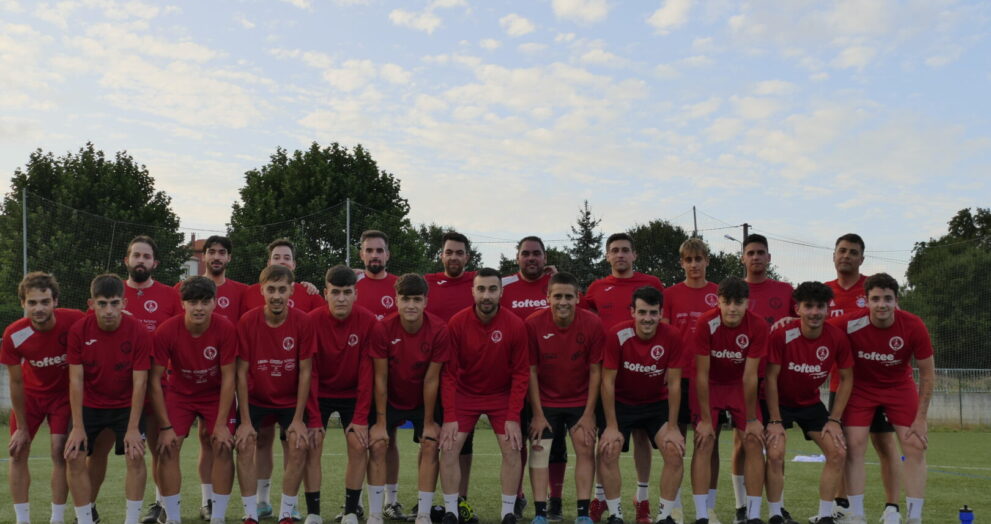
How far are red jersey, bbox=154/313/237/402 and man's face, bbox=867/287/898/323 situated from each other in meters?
4.83

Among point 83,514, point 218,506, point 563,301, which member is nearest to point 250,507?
point 218,506

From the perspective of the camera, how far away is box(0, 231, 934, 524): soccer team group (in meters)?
5.92

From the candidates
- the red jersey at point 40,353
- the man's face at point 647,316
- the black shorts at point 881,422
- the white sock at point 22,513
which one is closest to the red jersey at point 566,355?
the man's face at point 647,316

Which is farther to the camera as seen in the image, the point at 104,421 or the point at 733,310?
the point at 733,310

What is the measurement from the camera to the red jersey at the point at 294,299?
7.35 metres

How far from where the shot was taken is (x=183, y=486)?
27.9ft

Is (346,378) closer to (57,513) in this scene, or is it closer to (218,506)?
(218,506)

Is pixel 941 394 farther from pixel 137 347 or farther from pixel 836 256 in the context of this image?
pixel 137 347

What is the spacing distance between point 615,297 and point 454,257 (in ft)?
4.77

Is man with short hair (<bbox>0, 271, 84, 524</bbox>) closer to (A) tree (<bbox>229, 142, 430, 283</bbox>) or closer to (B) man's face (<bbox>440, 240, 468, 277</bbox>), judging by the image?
(B) man's face (<bbox>440, 240, 468, 277</bbox>)

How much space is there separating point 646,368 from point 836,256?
2.29 metres

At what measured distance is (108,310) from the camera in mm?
5789

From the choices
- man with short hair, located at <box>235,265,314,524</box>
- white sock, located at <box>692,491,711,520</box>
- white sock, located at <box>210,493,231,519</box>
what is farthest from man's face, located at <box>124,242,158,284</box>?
white sock, located at <box>692,491,711,520</box>

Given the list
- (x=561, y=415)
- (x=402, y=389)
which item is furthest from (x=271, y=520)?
(x=561, y=415)
